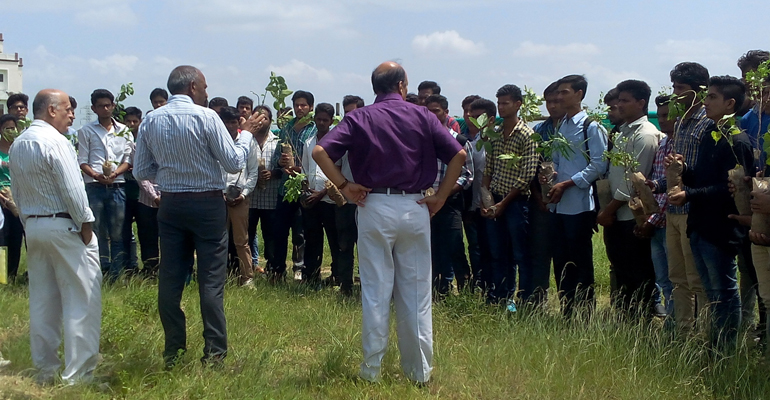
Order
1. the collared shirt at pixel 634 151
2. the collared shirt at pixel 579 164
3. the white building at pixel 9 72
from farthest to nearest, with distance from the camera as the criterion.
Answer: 1. the white building at pixel 9 72
2. the collared shirt at pixel 579 164
3. the collared shirt at pixel 634 151

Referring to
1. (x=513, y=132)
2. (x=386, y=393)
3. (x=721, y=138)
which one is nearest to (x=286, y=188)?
(x=513, y=132)

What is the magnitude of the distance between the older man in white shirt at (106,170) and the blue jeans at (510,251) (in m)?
4.40

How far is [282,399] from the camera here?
177 inches

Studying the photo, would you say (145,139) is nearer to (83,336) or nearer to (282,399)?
(83,336)

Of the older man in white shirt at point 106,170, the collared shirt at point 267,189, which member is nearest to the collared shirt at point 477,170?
the collared shirt at point 267,189

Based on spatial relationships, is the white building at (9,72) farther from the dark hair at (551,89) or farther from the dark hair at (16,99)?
the dark hair at (551,89)

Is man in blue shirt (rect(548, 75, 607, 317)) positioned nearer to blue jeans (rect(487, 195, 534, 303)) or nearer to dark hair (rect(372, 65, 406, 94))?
blue jeans (rect(487, 195, 534, 303))

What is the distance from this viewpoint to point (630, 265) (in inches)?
254

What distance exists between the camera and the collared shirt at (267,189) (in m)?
8.57

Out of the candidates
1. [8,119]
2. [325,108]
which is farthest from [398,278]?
[8,119]

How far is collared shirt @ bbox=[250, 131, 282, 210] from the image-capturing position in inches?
337

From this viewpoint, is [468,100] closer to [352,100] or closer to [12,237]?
[352,100]

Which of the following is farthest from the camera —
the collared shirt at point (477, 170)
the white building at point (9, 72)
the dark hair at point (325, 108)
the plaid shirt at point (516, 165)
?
the white building at point (9, 72)

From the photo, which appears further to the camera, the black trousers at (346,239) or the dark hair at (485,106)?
the dark hair at (485,106)
